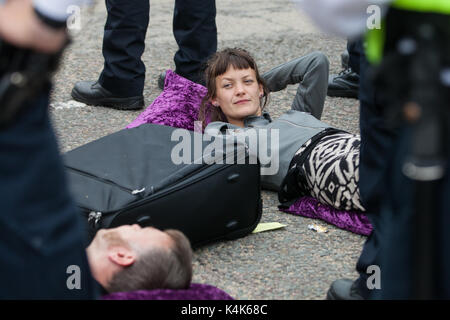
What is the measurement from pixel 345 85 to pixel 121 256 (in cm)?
260

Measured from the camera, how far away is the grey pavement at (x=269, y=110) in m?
2.72

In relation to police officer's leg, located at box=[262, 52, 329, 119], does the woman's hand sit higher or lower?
higher

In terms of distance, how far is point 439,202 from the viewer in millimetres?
1592

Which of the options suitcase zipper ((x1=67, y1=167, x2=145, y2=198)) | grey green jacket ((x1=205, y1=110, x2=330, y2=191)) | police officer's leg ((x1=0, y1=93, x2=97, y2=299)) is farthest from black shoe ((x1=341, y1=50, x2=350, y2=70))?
police officer's leg ((x1=0, y1=93, x2=97, y2=299))

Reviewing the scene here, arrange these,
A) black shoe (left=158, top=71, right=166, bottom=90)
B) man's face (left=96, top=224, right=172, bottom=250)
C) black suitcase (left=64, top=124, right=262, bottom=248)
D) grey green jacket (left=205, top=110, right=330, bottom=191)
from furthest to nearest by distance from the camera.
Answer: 1. black shoe (left=158, top=71, right=166, bottom=90)
2. grey green jacket (left=205, top=110, right=330, bottom=191)
3. black suitcase (left=64, top=124, right=262, bottom=248)
4. man's face (left=96, top=224, right=172, bottom=250)

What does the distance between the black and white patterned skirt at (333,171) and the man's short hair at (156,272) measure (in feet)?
3.20

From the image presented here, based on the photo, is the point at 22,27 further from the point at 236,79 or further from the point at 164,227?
the point at 236,79

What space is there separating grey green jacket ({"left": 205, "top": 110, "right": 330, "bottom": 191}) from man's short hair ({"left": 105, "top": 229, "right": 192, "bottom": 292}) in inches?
44.8

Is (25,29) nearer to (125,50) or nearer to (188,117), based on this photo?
(188,117)

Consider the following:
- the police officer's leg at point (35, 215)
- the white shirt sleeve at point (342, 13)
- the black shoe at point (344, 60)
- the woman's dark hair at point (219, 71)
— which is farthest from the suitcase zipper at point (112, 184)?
the black shoe at point (344, 60)

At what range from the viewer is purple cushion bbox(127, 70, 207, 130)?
11.9 ft

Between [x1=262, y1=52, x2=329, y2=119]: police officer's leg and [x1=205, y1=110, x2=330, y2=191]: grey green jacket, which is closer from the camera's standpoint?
[x1=205, y1=110, x2=330, y2=191]: grey green jacket

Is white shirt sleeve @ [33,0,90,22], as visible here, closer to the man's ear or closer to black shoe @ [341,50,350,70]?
the man's ear

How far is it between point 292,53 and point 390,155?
3.62 m
